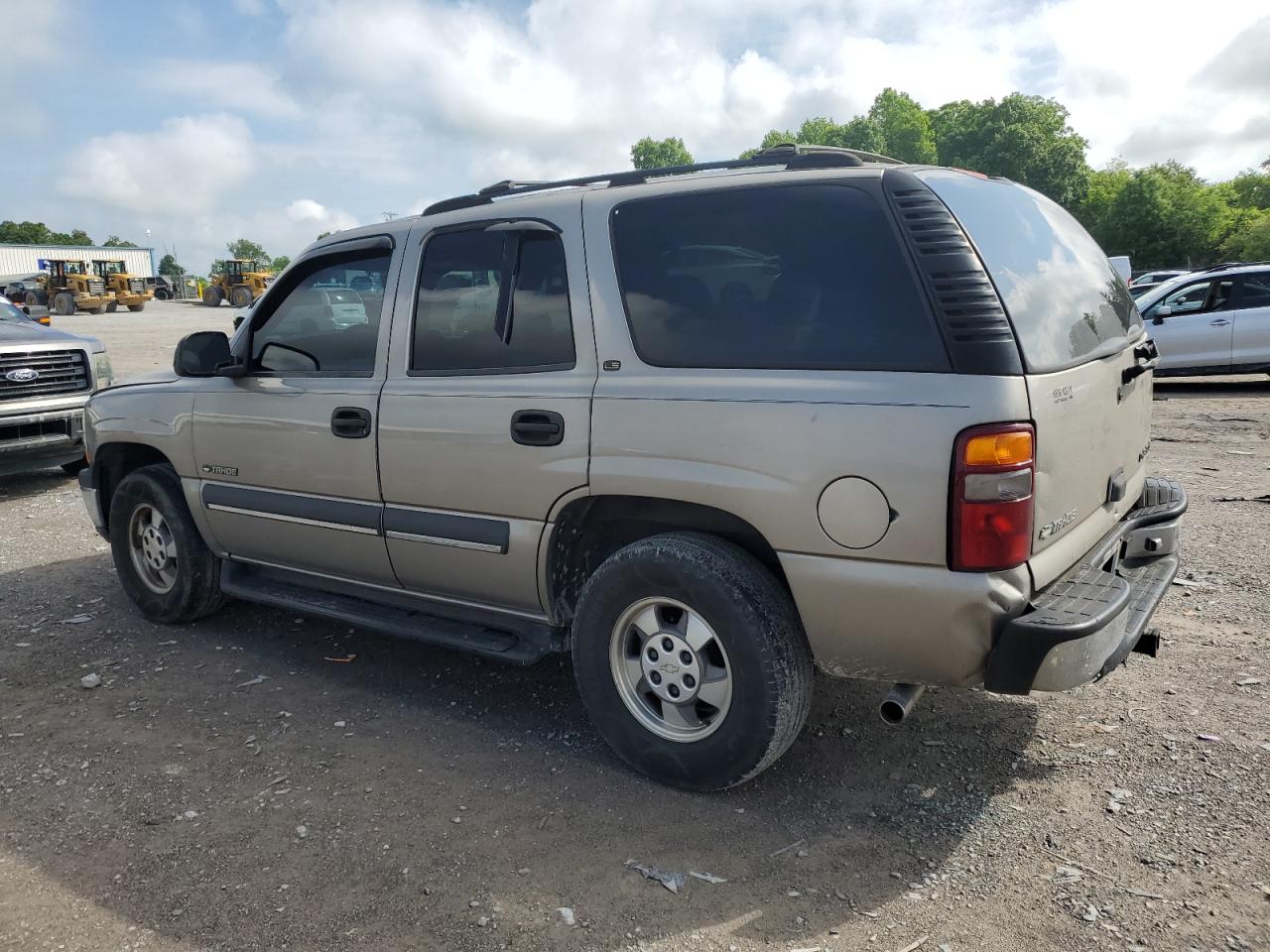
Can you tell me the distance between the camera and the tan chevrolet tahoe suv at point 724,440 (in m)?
2.67

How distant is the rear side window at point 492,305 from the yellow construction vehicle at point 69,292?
140 feet

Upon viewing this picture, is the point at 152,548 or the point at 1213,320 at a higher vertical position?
the point at 1213,320

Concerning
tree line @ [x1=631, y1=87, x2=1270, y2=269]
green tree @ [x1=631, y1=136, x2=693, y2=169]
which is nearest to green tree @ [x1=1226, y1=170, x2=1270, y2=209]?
tree line @ [x1=631, y1=87, x2=1270, y2=269]

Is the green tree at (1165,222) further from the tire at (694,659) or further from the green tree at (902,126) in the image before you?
the tire at (694,659)

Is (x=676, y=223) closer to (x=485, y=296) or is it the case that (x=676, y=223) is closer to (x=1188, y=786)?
(x=485, y=296)

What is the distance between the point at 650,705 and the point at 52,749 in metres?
2.33

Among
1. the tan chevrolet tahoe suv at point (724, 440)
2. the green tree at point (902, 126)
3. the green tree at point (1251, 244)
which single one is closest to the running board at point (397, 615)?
the tan chevrolet tahoe suv at point (724, 440)

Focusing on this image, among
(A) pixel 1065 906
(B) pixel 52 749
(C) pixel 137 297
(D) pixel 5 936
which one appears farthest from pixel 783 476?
(C) pixel 137 297

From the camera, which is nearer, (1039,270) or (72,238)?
(1039,270)

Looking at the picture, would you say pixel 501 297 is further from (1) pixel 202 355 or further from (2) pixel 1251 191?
(2) pixel 1251 191

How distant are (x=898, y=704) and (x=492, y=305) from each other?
1.99 meters

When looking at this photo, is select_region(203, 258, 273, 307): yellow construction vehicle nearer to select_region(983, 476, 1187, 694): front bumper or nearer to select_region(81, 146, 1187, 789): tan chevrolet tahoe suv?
select_region(81, 146, 1187, 789): tan chevrolet tahoe suv

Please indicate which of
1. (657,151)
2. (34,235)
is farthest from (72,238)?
(657,151)

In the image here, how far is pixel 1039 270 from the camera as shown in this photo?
9.87ft
